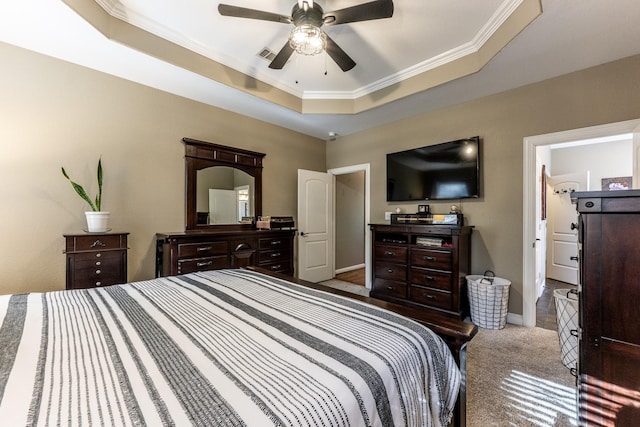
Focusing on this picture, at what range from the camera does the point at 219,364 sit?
76 centimetres

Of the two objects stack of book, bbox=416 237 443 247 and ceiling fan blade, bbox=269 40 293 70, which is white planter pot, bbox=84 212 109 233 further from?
stack of book, bbox=416 237 443 247

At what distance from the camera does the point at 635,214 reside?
3.64ft

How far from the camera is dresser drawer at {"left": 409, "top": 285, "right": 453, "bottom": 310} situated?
9.72 ft

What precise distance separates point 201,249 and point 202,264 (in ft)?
0.55

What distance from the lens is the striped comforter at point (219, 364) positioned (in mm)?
585

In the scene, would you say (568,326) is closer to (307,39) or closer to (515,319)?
(515,319)

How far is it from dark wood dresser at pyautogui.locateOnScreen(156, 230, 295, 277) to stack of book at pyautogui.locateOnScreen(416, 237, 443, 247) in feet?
5.72

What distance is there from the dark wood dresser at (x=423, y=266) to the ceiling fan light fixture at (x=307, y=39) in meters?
2.21

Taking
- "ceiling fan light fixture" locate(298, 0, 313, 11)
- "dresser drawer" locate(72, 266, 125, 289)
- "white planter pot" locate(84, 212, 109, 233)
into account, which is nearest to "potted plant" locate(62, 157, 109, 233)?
"white planter pot" locate(84, 212, 109, 233)

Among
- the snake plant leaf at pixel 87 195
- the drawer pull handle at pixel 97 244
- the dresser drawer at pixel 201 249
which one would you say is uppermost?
the snake plant leaf at pixel 87 195

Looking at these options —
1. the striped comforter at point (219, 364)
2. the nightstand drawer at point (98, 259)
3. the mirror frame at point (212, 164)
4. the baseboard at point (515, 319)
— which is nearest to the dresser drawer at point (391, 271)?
the baseboard at point (515, 319)

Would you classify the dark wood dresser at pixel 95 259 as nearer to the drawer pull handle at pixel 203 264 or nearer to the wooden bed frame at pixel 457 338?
the drawer pull handle at pixel 203 264

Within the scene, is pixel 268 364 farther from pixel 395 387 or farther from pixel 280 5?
pixel 280 5

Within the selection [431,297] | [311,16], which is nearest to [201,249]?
[311,16]
